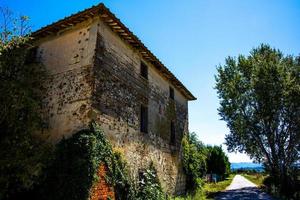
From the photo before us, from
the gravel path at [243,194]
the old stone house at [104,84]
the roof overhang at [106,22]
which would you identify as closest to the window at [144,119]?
the old stone house at [104,84]

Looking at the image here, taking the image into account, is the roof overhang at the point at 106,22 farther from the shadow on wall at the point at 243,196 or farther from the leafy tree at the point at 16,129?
the shadow on wall at the point at 243,196

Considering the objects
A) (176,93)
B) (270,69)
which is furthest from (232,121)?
(176,93)

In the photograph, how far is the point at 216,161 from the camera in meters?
42.6

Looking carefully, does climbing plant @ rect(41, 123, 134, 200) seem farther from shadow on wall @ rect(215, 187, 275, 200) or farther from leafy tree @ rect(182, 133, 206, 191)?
shadow on wall @ rect(215, 187, 275, 200)

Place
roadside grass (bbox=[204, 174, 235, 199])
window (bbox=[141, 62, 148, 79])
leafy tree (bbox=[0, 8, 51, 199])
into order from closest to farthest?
leafy tree (bbox=[0, 8, 51, 199]), window (bbox=[141, 62, 148, 79]), roadside grass (bbox=[204, 174, 235, 199])

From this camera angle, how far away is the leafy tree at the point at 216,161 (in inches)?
1662

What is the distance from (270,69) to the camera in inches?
859

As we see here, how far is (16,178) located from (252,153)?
2219 centimetres

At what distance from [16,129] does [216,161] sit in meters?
38.8

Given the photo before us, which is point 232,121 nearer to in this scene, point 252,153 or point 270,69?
point 252,153

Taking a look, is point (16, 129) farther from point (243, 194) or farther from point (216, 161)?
point (216, 161)

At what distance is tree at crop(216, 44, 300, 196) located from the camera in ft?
71.4

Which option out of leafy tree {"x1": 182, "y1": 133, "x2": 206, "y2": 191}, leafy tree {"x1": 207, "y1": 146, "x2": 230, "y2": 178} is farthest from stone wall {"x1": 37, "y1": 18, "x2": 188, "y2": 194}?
leafy tree {"x1": 207, "y1": 146, "x2": 230, "y2": 178}

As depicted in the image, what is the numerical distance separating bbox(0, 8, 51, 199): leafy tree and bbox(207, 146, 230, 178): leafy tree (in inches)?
1448
